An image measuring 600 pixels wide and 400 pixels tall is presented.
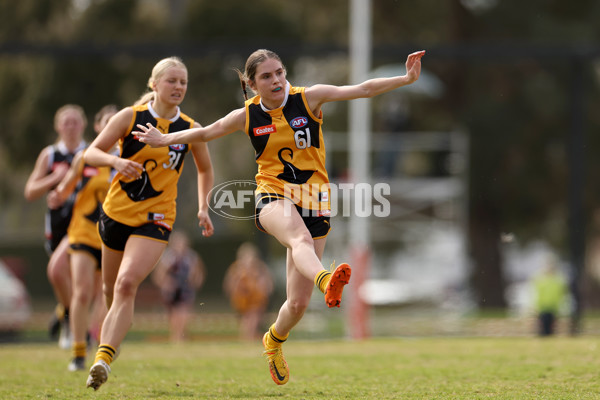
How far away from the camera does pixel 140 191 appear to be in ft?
21.2

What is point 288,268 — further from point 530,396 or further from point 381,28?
point 381,28

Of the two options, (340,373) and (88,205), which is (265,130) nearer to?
(340,373)

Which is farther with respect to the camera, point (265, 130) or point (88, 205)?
point (88, 205)

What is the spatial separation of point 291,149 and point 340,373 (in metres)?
2.43

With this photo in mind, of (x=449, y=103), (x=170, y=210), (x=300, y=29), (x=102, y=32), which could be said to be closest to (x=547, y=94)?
(x=449, y=103)

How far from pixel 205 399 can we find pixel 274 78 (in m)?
2.22

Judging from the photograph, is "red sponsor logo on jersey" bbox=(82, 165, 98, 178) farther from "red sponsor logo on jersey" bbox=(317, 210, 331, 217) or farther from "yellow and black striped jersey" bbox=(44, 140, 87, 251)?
"red sponsor logo on jersey" bbox=(317, 210, 331, 217)

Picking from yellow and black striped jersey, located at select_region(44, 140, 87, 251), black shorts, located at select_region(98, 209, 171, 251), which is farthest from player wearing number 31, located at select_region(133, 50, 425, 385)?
yellow and black striped jersey, located at select_region(44, 140, 87, 251)

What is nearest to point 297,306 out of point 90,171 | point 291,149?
point 291,149

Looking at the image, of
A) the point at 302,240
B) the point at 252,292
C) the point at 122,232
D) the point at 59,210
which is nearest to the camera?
the point at 302,240

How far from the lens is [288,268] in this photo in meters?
6.25

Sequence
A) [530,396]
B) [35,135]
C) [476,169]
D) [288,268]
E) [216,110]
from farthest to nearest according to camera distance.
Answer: [476,169], [216,110], [35,135], [288,268], [530,396]

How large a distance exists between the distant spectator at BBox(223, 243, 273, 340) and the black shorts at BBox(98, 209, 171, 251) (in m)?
7.92

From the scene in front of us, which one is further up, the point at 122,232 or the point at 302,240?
the point at 122,232
